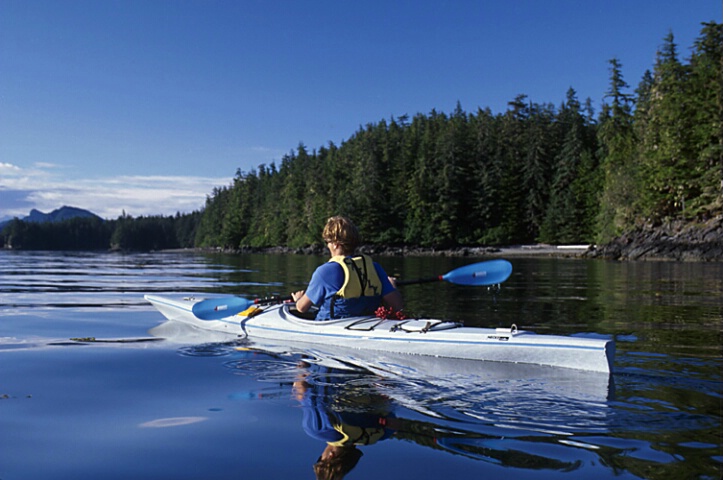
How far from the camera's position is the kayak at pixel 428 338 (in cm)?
565

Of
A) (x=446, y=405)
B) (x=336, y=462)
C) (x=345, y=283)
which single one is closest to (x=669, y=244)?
(x=345, y=283)

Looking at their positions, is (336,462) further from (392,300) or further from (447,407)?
Result: (392,300)

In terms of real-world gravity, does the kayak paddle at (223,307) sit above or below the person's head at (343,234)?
below

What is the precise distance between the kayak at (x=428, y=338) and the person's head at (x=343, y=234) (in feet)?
3.17

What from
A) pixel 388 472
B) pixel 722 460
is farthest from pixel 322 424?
pixel 722 460

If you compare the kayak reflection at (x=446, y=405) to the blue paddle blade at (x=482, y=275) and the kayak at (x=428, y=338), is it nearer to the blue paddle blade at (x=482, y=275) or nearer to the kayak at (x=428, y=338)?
the kayak at (x=428, y=338)

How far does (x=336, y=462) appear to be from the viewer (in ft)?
11.4

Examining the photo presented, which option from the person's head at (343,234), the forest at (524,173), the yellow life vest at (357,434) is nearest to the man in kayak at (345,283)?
the person's head at (343,234)

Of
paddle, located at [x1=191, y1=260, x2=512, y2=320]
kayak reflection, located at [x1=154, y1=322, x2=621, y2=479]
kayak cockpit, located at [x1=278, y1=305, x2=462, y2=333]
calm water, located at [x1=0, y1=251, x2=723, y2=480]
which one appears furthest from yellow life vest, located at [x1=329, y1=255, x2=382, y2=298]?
paddle, located at [x1=191, y1=260, x2=512, y2=320]

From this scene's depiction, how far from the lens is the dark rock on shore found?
35.8 m

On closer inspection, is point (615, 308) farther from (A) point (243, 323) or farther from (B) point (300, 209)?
(B) point (300, 209)

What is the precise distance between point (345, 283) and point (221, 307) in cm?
256

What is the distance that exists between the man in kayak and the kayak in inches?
8.4

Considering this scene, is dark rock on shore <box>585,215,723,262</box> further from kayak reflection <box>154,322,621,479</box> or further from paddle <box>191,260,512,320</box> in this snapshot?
kayak reflection <box>154,322,621,479</box>
